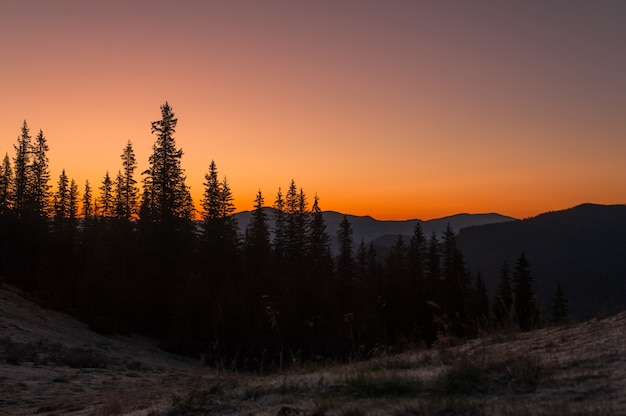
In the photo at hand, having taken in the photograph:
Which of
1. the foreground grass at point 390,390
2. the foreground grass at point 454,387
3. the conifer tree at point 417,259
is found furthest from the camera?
the conifer tree at point 417,259

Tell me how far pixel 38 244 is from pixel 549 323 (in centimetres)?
4092

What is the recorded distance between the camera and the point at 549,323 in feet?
34.5

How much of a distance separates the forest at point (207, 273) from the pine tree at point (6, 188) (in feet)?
0.42

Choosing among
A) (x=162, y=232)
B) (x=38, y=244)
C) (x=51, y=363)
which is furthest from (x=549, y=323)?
(x=38, y=244)

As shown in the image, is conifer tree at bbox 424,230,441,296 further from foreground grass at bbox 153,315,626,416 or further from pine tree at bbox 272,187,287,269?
foreground grass at bbox 153,315,626,416

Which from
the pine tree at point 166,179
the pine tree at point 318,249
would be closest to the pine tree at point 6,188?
the pine tree at point 166,179

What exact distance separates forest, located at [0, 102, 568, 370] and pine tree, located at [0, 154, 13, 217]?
13 centimetres

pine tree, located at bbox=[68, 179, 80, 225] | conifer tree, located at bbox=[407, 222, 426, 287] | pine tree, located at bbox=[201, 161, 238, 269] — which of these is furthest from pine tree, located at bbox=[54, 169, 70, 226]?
conifer tree, located at bbox=[407, 222, 426, 287]

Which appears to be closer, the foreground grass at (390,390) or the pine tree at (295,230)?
the foreground grass at (390,390)

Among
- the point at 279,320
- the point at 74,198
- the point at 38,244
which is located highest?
the point at 74,198

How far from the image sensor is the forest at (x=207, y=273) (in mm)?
35750

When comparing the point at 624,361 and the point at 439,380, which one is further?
the point at 439,380

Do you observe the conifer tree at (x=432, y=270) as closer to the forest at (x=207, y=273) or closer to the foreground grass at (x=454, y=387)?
the forest at (x=207, y=273)

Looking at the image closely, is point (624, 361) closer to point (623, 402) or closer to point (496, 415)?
point (623, 402)
